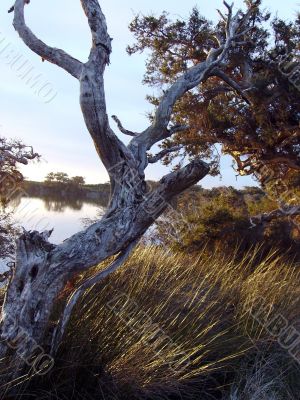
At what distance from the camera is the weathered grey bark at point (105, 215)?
147 inches

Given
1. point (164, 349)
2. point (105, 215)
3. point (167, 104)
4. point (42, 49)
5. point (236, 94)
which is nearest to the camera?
point (105, 215)

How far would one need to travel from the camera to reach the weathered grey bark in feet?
12.2

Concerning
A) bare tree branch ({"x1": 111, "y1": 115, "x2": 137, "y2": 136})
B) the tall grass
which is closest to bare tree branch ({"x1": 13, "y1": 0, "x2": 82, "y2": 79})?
bare tree branch ({"x1": 111, "y1": 115, "x2": 137, "y2": 136})

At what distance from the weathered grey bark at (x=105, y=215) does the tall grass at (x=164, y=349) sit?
332 millimetres

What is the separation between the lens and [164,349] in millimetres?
4398

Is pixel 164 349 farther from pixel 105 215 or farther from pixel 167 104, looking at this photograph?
pixel 167 104

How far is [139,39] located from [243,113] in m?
2.50

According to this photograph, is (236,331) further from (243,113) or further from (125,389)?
(243,113)

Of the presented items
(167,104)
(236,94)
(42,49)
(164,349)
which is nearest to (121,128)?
(167,104)

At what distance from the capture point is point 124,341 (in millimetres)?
4281

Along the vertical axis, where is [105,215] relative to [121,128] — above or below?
below

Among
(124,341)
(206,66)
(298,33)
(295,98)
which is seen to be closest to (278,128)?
(295,98)

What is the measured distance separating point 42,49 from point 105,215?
1.59m

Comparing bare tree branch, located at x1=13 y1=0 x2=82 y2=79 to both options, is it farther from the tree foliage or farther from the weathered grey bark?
the tree foliage
